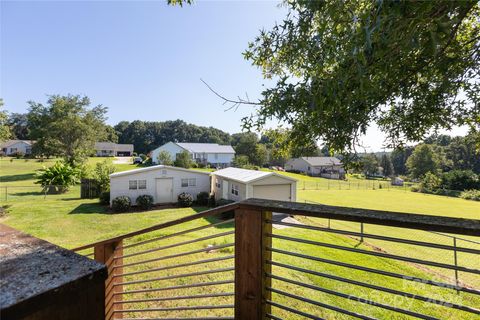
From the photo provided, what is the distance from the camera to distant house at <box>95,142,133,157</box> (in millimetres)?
57750

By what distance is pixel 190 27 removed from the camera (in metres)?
5.23

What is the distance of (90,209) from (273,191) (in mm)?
10693

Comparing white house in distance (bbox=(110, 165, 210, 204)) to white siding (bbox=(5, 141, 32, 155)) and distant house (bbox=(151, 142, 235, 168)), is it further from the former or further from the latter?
white siding (bbox=(5, 141, 32, 155))

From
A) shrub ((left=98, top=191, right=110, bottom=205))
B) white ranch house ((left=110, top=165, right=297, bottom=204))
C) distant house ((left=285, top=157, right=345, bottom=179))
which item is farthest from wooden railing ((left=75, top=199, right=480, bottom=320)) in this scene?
distant house ((left=285, top=157, right=345, bottom=179))

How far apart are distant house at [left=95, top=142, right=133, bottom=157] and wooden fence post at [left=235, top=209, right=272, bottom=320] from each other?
6312cm

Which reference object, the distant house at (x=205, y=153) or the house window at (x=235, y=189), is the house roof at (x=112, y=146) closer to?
the distant house at (x=205, y=153)

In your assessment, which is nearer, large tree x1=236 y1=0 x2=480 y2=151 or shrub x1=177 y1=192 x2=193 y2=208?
large tree x1=236 y1=0 x2=480 y2=151

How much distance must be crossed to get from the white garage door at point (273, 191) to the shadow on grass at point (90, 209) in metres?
8.67

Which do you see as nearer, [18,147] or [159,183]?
[159,183]

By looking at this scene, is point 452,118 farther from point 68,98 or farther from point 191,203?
point 68,98

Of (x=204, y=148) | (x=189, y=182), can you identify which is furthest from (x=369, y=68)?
(x=204, y=148)

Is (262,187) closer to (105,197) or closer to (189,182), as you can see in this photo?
(189,182)

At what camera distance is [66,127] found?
27.3 meters

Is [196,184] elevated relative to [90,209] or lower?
elevated
